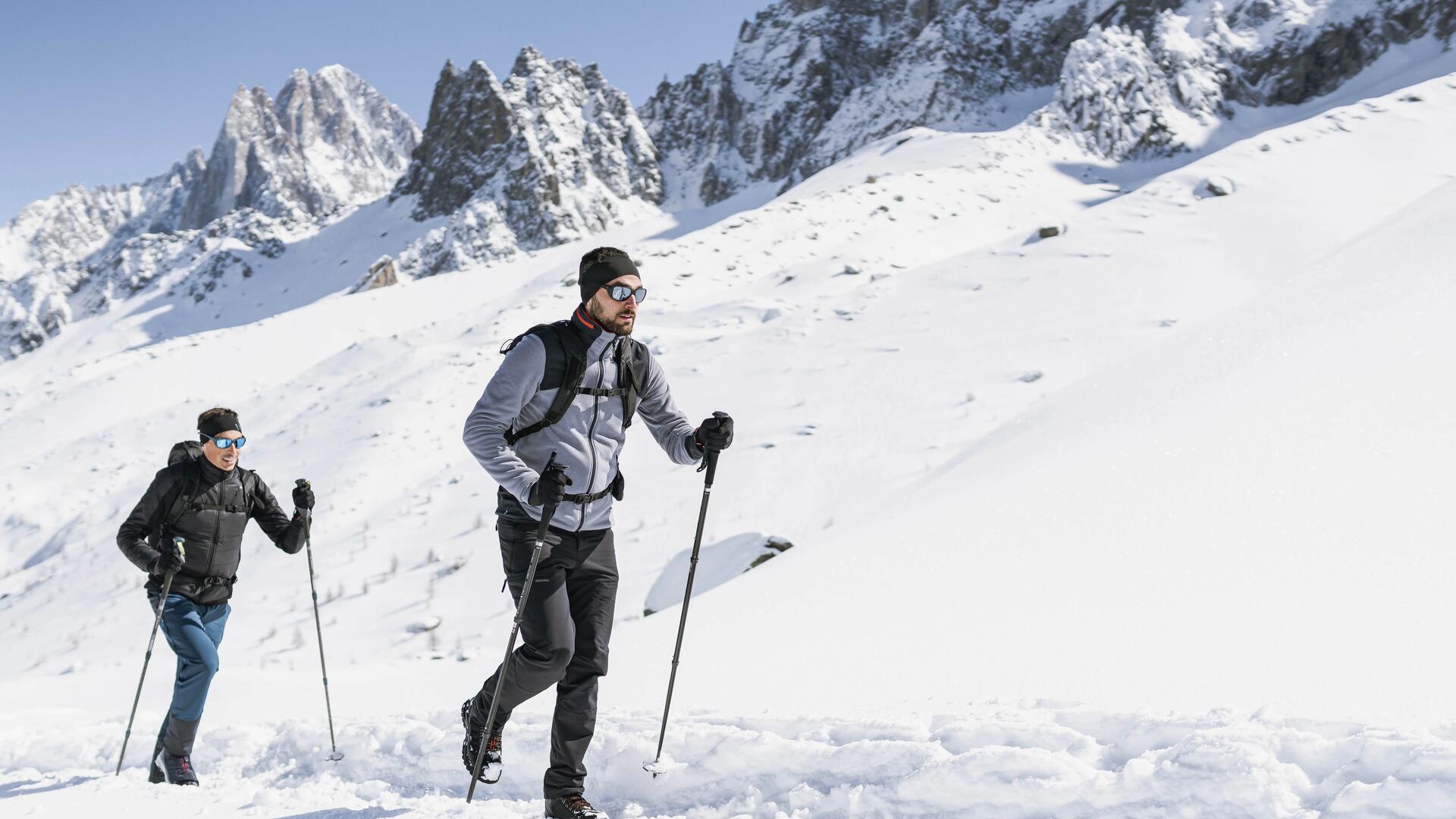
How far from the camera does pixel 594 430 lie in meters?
3.38

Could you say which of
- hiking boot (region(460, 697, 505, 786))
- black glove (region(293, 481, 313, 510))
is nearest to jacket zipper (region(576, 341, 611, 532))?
hiking boot (region(460, 697, 505, 786))

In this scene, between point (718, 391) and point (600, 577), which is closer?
point (600, 577)

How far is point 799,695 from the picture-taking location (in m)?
4.02

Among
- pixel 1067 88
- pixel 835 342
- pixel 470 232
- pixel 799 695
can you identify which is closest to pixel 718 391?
pixel 835 342

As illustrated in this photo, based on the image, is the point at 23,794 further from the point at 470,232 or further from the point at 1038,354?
the point at 470,232

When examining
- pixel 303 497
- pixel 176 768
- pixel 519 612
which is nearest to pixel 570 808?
pixel 519 612

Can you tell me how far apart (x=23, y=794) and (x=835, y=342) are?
440 inches

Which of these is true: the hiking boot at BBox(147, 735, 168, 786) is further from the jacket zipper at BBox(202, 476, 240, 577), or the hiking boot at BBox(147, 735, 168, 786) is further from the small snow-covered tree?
the small snow-covered tree

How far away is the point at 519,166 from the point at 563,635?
68.5 metres

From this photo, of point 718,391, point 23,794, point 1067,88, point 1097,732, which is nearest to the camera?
point 1097,732

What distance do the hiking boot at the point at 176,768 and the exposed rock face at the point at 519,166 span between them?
5758 cm

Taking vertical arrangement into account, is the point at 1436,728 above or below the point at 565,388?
below

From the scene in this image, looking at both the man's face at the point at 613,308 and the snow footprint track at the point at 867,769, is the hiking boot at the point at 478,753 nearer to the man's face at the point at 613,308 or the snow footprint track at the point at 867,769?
the snow footprint track at the point at 867,769

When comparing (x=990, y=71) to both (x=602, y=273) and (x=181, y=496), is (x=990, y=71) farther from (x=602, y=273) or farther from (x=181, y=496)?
(x=602, y=273)
